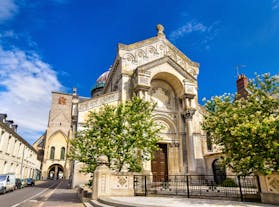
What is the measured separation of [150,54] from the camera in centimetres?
2364

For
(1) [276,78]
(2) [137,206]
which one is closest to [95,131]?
(2) [137,206]

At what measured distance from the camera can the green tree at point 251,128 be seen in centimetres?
793

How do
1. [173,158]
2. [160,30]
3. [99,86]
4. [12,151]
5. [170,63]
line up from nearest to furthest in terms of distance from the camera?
1. [173,158]
2. [170,63]
3. [160,30]
4. [12,151]
5. [99,86]

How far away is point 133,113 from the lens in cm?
1388

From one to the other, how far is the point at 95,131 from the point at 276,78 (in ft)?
35.1

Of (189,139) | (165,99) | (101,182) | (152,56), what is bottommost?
(101,182)

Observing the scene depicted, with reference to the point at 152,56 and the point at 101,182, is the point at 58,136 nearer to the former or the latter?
the point at 152,56

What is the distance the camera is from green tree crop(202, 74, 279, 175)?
7934 mm

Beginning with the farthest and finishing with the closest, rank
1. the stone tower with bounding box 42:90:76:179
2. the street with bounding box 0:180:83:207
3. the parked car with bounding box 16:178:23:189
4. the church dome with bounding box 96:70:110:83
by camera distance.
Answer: the stone tower with bounding box 42:90:76:179, the church dome with bounding box 96:70:110:83, the parked car with bounding box 16:178:23:189, the street with bounding box 0:180:83:207

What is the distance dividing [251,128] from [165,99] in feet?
50.2

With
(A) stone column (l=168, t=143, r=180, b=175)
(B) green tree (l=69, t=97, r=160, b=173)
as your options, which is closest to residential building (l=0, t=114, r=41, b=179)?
(B) green tree (l=69, t=97, r=160, b=173)

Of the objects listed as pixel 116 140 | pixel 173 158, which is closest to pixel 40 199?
pixel 116 140

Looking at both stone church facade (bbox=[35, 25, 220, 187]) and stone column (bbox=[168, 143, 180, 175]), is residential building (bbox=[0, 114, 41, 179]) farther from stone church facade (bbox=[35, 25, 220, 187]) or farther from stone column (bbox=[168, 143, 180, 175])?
stone column (bbox=[168, 143, 180, 175])

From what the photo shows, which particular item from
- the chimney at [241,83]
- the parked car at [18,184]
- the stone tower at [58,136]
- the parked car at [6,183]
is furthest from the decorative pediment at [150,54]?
the stone tower at [58,136]
